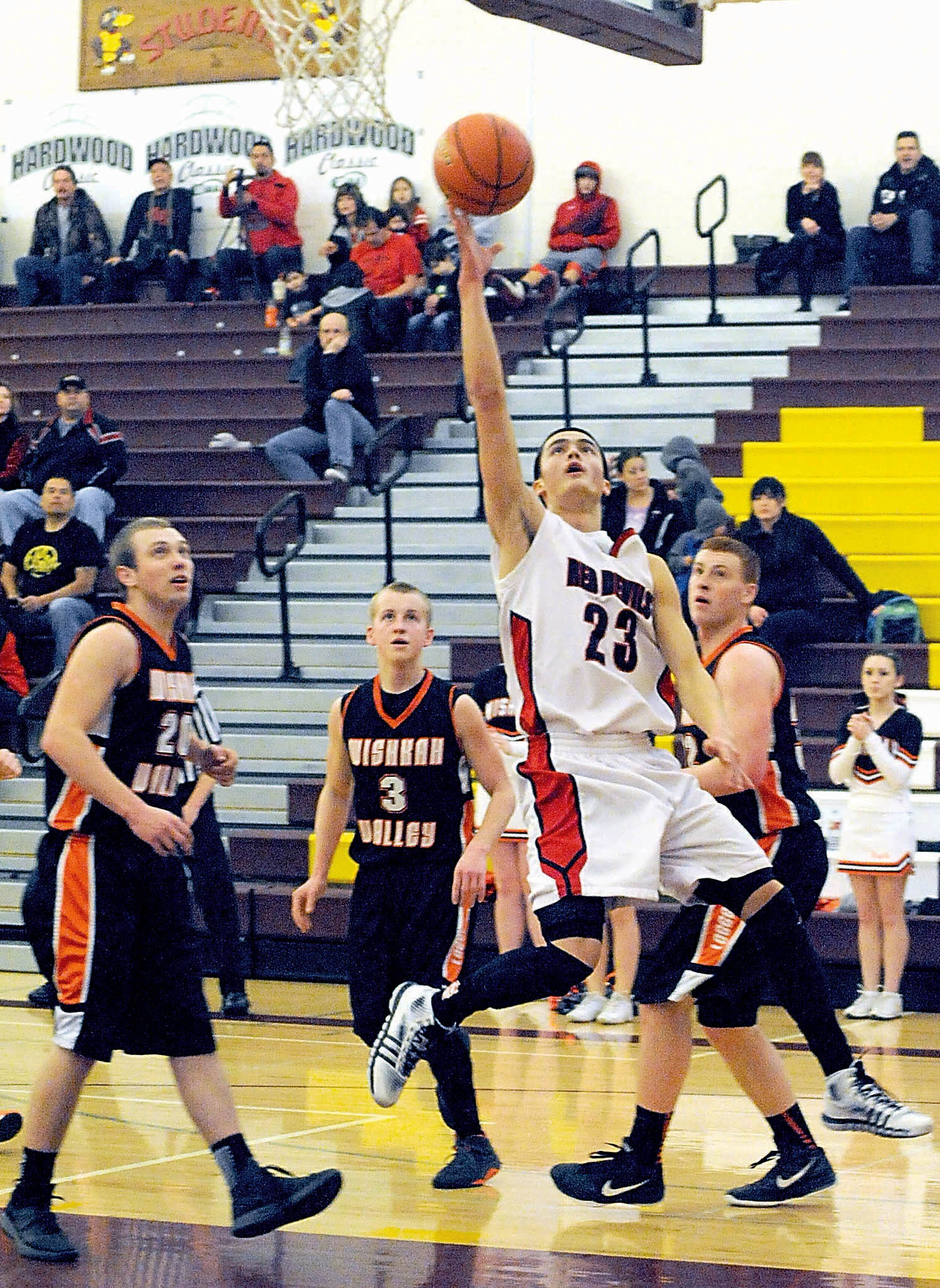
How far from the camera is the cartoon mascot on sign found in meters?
16.4

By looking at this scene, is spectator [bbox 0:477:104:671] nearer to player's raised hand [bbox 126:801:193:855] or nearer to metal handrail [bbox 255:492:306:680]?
metal handrail [bbox 255:492:306:680]

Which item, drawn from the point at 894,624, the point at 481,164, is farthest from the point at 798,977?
the point at 894,624

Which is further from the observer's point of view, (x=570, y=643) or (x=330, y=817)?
(x=330, y=817)

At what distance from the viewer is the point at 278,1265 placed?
3.92 meters

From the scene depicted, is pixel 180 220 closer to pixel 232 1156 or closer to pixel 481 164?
pixel 481 164

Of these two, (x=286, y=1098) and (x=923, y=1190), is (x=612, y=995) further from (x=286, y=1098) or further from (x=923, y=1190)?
(x=923, y=1190)

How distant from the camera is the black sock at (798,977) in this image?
177 inches

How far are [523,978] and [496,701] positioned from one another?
4.03 metres

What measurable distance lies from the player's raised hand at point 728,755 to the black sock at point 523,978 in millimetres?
573

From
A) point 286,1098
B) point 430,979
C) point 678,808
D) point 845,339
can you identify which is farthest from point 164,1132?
point 845,339

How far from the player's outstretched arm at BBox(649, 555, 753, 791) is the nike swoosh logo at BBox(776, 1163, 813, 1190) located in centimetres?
92

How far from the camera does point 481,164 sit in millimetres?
4586

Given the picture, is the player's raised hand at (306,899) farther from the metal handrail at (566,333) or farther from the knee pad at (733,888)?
the metal handrail at (566,333)

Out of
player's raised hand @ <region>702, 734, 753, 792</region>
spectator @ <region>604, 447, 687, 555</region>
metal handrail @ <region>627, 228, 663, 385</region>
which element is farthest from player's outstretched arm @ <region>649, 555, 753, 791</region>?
metal handrail @ <region>627, 228, 663, 385</region>
